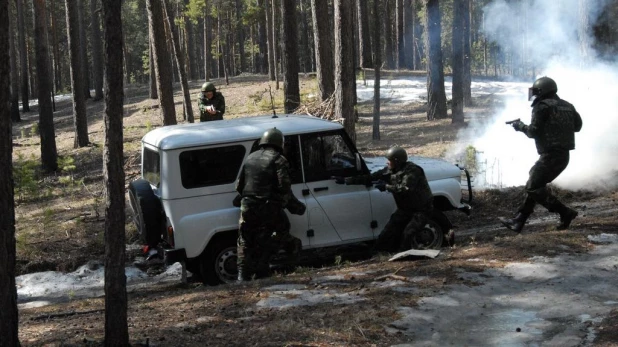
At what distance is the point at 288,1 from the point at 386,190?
1385 centimetres

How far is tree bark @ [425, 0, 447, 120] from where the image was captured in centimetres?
2378

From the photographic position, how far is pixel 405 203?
360 inches

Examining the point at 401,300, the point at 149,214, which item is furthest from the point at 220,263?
the point at 401,300

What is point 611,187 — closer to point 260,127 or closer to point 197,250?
point 260,127

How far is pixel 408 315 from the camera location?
650 cm

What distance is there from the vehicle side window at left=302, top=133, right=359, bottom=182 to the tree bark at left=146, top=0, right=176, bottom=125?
949 cm

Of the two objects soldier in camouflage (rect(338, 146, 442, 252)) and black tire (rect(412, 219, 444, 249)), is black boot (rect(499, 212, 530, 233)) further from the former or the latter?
soldier in camouflage (rect(338, 146, 442, 252))

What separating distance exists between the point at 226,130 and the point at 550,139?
4.50 m

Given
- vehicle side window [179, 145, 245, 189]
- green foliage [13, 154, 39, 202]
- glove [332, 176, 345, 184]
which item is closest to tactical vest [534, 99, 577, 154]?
glove [332, 176, 345, 184]

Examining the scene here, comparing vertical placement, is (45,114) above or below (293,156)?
above

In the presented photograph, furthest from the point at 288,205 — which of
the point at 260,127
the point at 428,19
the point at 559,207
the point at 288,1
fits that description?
the point at 428,19

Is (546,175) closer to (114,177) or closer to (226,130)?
(226,130)

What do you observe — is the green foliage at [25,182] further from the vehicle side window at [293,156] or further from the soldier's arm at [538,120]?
the soldier's arm at [538,120]

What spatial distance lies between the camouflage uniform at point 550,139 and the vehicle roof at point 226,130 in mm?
2857
